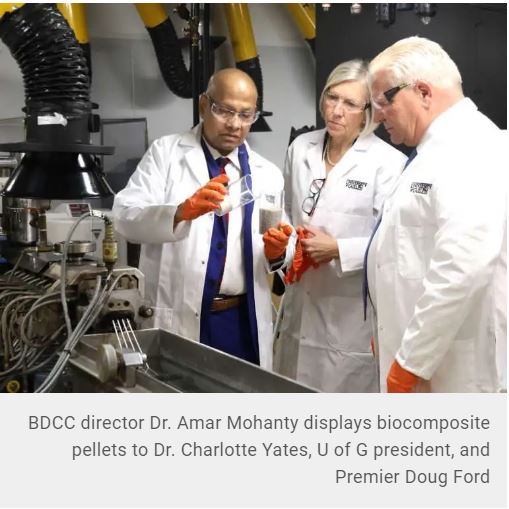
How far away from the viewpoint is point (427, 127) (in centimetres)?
166

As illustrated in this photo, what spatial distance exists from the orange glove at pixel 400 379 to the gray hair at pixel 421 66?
66 cm

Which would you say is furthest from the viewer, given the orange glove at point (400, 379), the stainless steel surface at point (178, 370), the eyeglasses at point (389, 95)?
the eyeglasses at point (389, 95)

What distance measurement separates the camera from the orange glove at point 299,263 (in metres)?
2.20

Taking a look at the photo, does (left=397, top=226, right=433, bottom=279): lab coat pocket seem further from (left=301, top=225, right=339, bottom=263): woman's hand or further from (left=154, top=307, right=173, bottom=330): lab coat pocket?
(left=154, top=307, right=173, bottom=330): lab coat pocket

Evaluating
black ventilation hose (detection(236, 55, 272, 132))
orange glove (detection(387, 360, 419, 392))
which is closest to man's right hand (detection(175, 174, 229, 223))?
orange glove (detection(387, 360, 419, 392))

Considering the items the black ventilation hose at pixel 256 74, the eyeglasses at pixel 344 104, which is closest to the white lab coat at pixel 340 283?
the eyeglasses at pixel 344 104

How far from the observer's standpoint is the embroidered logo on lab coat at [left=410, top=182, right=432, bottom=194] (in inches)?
61.2

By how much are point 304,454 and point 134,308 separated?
0.62 m

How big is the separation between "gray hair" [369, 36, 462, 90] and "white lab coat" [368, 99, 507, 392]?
0.23 ft

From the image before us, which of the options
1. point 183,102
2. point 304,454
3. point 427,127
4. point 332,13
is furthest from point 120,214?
point 183,102

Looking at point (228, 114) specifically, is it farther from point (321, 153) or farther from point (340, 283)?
point (340, 283)

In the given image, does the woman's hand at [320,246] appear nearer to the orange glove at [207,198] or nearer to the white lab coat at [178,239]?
the white lab coat at [178,239]

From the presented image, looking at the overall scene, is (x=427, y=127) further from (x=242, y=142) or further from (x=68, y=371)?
(x=68, y=371)

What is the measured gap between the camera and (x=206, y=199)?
1.92 metres
